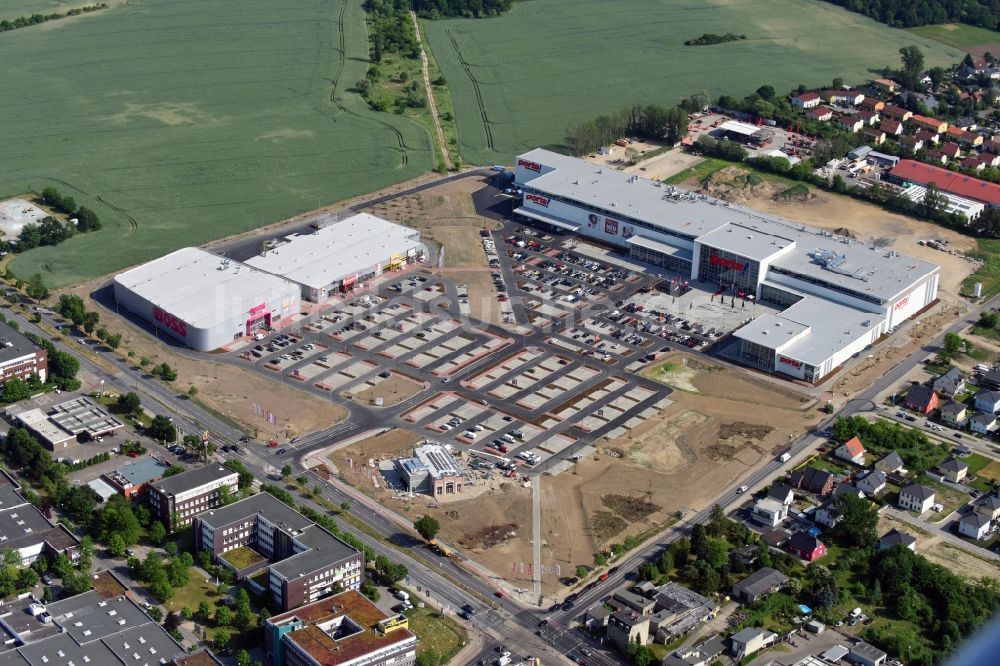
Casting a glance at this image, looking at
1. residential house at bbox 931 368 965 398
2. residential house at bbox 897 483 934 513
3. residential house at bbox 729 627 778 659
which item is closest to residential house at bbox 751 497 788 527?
residential house at bbox 897 483 934 513

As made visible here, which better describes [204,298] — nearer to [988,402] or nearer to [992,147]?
[988,402]

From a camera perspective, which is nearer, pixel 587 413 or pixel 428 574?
pixel 428 574

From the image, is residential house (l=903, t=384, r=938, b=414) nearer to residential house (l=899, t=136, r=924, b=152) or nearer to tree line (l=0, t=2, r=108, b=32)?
residential house (l=899, t=136, r=924, b=152)

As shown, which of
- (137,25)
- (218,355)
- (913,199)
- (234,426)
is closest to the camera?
(234,426)

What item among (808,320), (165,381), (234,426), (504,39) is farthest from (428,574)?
(504,39)

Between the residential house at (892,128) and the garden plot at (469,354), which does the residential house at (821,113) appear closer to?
the residential house at (892,128)

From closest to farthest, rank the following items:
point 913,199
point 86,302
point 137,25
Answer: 1. point 86,302
2. point 913,199
3. point 137,25

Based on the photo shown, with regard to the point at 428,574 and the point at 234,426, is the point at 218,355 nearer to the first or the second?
the point at 234,426

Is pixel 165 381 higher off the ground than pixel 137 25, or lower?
lower
